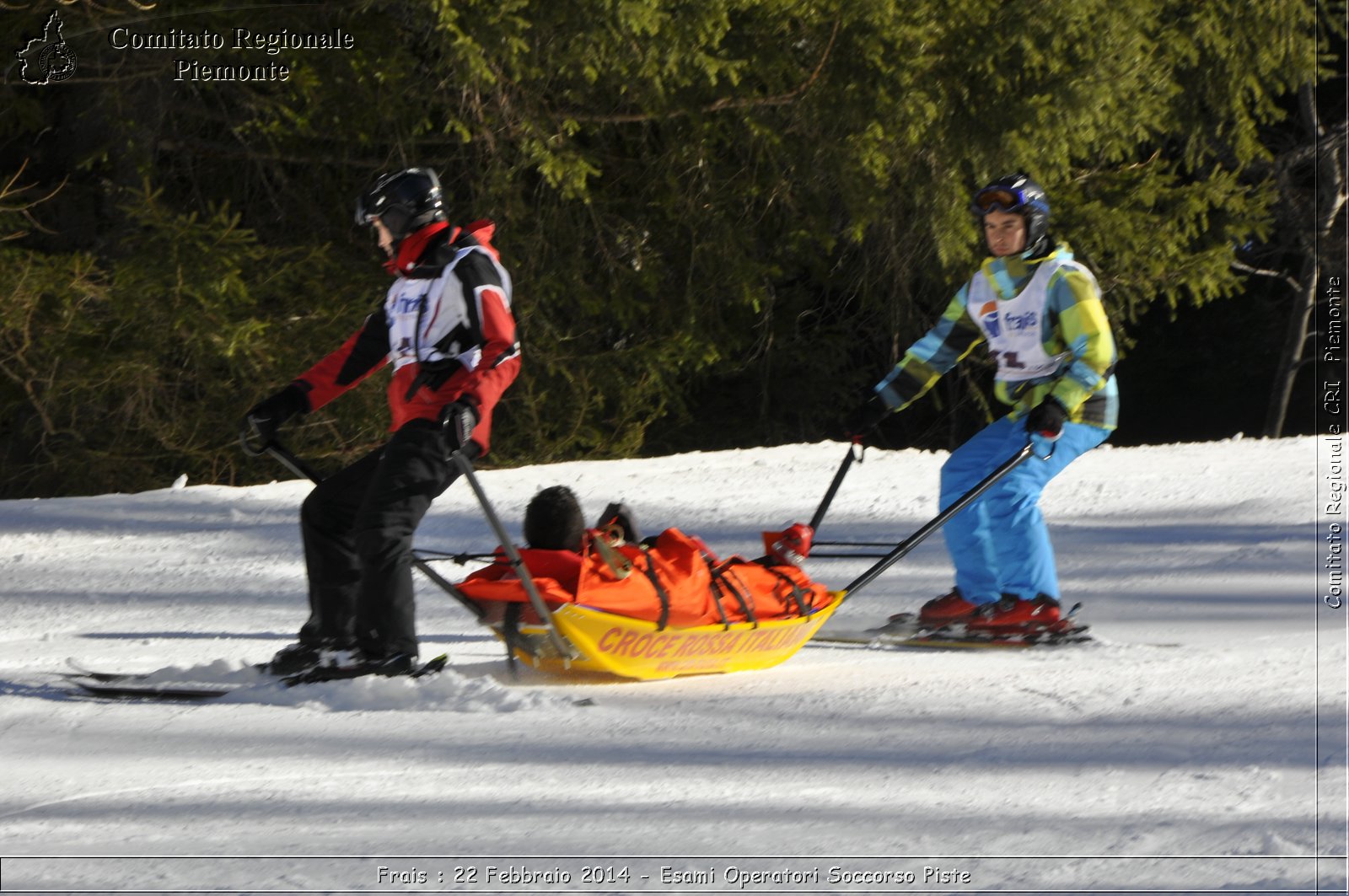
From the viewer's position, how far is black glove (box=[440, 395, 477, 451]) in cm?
478

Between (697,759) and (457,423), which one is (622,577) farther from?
(697,759)

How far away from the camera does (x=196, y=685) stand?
16.7 feet

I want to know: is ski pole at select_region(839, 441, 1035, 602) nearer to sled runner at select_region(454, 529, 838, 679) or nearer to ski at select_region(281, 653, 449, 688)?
sled runner at select_region(454, 529, 838, 679)

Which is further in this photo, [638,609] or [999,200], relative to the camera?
[999,200]

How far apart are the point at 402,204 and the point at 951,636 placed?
8.79 ft

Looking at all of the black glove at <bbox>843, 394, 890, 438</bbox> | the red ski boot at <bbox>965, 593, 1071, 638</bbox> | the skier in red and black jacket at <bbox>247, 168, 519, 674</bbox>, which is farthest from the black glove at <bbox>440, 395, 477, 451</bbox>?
the red ski boot at <bbox>965, 593, 1071, 638</bbox>

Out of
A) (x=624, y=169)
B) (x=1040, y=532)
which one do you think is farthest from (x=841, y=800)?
(x=624, y=169)

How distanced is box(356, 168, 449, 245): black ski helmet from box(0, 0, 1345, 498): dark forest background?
6740 mm

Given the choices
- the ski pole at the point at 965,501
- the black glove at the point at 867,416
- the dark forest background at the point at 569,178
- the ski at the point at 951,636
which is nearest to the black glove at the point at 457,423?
the ski pole at the point at 965,501

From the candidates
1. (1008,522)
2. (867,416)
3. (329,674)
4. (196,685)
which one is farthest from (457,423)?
(1008,522)

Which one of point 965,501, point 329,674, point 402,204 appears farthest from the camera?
point 965,501

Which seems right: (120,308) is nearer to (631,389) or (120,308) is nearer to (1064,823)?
(631,389)

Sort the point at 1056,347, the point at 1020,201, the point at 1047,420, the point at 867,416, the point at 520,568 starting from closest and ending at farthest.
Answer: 1. the point at 520,568
2. the point at 1047,420
3. the point at 1020,201
4. the point at 1056,347
5. the point at 867,416

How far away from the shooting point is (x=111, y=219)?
559 inches
